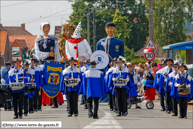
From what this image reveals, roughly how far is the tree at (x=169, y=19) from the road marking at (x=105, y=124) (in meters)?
36.0

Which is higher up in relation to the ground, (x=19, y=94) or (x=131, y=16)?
(x=131, y=16)

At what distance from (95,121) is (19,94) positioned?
2774 mm

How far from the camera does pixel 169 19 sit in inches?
1964

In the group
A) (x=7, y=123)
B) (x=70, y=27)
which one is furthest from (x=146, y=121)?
(x=70, y=27)

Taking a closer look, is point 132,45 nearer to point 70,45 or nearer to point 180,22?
point 180,22

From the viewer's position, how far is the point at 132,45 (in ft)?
195

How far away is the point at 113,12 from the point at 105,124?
46142 millimetres

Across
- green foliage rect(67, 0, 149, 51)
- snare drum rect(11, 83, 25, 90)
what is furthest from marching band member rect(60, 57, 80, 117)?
green foliage rect(67, 0, 149, 51)

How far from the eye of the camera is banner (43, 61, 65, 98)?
17.2 metres

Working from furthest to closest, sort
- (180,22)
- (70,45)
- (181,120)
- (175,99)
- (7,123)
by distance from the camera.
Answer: (180,22) → (70,45) → (175,99) → (181,120) → (7,123)

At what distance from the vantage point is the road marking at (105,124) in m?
11.7

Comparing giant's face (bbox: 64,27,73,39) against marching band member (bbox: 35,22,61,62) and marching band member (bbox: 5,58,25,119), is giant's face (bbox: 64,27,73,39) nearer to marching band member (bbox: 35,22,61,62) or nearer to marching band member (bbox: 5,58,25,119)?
marching band member (bbox: 35,22,61,62)

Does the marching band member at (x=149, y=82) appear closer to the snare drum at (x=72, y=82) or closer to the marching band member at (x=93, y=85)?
the marching band member at (x=93, y=85)

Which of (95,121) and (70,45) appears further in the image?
(70,45)
